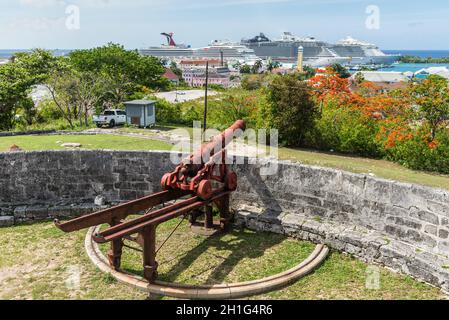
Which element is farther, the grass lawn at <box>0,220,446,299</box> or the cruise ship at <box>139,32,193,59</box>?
the cruise ship at <box>139,32,193,59</box>

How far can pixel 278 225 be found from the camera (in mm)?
6797

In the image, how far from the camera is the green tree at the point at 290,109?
19828 millimetres

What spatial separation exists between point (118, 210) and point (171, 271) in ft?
3.59

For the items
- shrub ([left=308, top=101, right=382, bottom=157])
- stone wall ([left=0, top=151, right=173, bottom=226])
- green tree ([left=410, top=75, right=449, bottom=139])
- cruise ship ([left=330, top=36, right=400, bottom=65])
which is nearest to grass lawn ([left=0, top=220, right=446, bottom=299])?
stone wall ([left=0, top=151, right=173, bottom=226])

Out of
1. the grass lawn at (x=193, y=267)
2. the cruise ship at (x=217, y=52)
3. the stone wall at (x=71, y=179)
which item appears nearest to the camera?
the grass lawn at (x=193, y=267)

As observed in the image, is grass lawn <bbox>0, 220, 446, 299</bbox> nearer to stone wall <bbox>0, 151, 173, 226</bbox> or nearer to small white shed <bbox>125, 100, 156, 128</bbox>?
stone wall <bbox>0, 151, 173, 226</bbox>

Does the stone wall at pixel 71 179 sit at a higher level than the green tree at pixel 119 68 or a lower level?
lower

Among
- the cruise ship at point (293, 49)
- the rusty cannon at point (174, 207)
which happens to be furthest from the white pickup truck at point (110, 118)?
the cruise ship at point (293, 49)

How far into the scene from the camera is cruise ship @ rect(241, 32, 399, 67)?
127562 millimetres

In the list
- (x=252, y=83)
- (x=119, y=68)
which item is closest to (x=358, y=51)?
(x=252, y=83)

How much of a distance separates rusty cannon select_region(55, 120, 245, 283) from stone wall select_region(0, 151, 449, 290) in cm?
54

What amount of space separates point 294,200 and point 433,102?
12.5m

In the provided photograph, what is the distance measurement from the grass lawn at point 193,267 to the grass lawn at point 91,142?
8.32 m

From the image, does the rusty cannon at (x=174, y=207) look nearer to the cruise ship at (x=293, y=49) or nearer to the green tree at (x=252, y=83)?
the green tree at (x=252, y=83)
